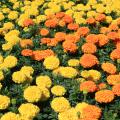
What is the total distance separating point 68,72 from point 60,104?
23.6 inches

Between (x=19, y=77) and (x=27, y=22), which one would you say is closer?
(x=19, y=77)

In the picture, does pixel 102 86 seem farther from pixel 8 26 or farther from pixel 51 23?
pixel 8 26

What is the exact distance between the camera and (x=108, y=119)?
455cm

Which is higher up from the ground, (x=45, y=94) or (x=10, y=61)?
(x=10, y=61)

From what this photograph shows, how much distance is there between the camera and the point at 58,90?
4.88 m

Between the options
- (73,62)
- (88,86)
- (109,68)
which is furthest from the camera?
(73,62)

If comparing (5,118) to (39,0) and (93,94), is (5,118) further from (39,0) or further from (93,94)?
(39,0)

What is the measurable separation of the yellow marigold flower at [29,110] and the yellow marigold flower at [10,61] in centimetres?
79

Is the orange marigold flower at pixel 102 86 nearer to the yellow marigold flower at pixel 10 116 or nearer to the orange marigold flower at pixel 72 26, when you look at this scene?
the yellow marigold flower at pixel 10 116

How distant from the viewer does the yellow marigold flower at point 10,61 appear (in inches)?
207

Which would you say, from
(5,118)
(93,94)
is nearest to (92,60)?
(93,94)

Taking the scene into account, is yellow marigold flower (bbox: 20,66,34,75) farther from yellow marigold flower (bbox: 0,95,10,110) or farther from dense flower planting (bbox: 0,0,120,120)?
yellow marigold flower (bbox: 0,95,10,110)

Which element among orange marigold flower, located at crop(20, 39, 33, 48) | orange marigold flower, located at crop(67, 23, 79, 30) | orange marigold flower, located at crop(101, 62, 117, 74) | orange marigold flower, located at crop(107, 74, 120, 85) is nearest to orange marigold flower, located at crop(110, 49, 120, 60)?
orange marigold flower, located at crop(101, 62, 117, 74)

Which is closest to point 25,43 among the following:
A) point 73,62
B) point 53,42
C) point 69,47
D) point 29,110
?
point 53,42
